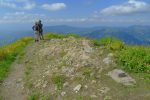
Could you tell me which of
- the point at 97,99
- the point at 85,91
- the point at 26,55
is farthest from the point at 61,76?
the point at 26,55

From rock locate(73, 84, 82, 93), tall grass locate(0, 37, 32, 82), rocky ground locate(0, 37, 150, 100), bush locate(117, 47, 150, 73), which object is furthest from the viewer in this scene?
tall grass locate(0, 37, 32, 82)

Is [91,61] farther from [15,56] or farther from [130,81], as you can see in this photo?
[15,56]

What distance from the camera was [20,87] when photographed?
1838cm

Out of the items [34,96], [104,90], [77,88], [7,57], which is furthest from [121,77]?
[7,57]

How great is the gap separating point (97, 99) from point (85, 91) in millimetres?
1049

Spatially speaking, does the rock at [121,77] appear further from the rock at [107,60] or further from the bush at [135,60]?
the rock at [107,60]

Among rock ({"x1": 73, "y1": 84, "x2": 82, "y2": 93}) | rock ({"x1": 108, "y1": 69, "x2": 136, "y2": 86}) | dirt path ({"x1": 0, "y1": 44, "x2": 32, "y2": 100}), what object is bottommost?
dirt path ({"x1": 0, "y1": 44, "x2": 32, "y2": 100})

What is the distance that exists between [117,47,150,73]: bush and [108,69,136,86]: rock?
911mm

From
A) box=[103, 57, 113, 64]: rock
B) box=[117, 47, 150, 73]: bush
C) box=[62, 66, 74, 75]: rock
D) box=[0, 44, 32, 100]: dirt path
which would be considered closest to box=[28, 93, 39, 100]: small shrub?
box=[0, 44, 32, 100]: dirt path

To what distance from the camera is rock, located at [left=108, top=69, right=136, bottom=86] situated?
52.6 ft

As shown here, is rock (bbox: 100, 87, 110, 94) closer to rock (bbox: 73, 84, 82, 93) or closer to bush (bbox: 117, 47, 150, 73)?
rock (bbox: 73, 84, 82, 93)

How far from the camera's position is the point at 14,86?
18875 millimetres

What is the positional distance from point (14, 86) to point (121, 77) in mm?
6232

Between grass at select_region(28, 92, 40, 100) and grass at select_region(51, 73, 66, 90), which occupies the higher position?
grass at select_region(51, 73, 66, 90)
